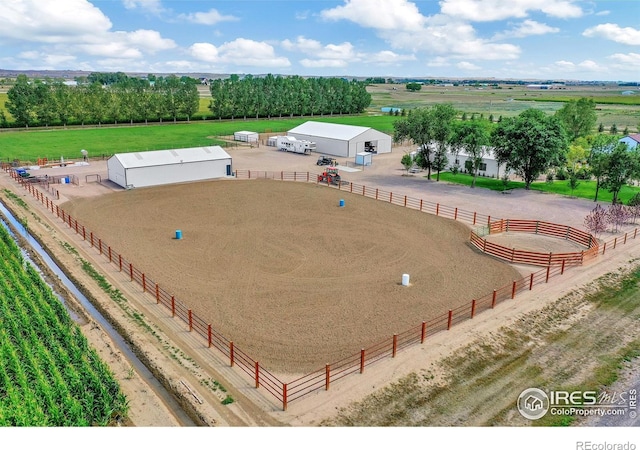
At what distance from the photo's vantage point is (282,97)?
116 m

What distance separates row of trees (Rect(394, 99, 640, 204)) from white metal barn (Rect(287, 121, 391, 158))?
1342 cm

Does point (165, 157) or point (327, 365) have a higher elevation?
point (165, 157)

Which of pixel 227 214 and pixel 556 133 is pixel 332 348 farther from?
pixel 556 133

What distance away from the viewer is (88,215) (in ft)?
117

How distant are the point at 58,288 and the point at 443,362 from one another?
712 inches

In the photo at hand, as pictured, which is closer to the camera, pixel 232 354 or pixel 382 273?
pixel 232 354

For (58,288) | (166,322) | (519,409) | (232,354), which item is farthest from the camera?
(58,288)

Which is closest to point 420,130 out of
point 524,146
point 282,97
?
point 524,146

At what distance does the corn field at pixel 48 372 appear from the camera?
44.1ft

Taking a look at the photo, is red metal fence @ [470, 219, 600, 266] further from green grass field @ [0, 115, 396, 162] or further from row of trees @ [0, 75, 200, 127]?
row of trees @ [0, 75, 200, 127]

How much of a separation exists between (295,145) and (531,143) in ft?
106

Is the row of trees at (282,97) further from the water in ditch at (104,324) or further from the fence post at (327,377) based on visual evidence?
the fence post at (327,377)

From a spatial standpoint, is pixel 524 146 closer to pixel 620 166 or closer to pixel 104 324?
pixel 620 166

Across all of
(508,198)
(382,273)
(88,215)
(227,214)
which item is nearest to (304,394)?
(382,273)
